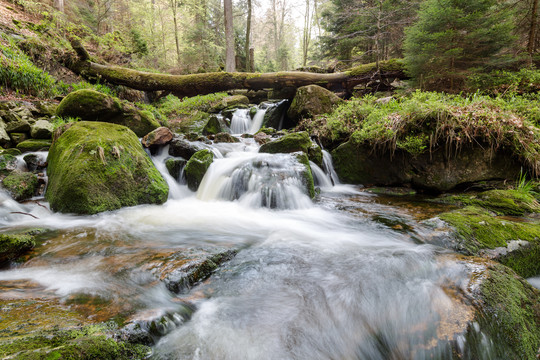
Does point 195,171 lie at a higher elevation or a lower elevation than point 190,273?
higher

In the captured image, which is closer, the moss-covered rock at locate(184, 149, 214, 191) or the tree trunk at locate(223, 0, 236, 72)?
the moss-covered rock at locate(184, 149, 214, 191)

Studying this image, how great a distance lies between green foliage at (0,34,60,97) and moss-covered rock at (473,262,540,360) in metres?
11.0

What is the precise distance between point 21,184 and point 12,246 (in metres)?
2.62

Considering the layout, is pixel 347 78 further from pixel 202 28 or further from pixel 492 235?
pixel 202 28

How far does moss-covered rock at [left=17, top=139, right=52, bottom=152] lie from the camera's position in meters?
5.35

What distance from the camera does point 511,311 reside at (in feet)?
5.78

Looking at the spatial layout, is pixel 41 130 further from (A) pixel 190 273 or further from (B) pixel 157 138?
(A) pixel 190 273

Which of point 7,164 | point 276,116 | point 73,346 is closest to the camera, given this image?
point 73,346

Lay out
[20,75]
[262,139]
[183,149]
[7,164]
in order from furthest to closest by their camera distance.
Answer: [262,139] < [20,75] < [183,149] < [7,164]

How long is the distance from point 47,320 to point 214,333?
3.55 feet

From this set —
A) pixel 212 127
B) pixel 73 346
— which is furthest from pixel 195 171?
pixel 73 346

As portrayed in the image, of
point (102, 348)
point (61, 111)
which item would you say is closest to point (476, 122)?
point (102, 348)

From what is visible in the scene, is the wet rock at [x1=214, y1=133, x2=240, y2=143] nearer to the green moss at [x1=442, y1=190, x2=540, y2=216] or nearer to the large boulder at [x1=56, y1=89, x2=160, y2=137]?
the large boulder at [x1=56, y1=89, x2=160, y2=137]

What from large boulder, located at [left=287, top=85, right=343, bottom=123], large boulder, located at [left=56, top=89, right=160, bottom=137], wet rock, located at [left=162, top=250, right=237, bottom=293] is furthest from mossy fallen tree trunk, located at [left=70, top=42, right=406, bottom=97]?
wet rock, located at [left=162, top=250, right=237, bottom=293]
